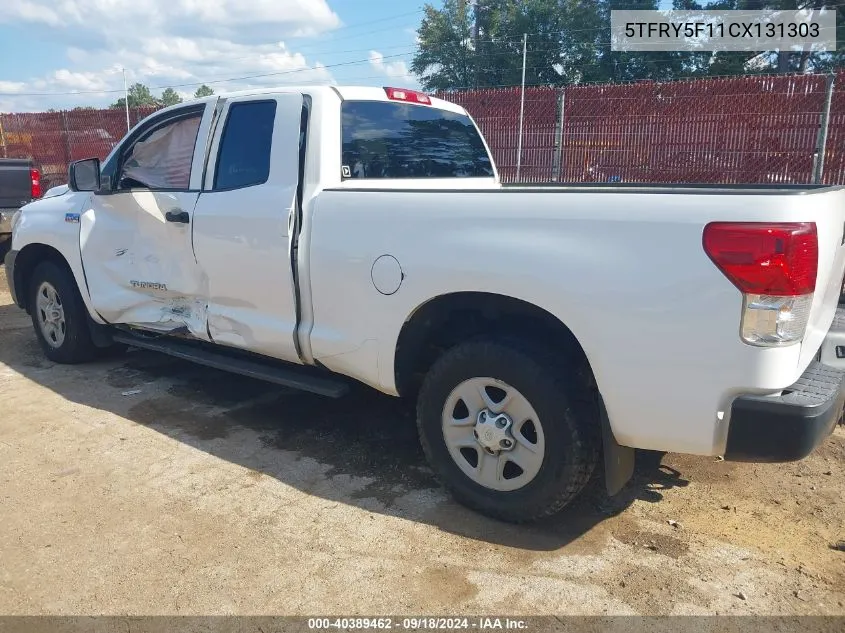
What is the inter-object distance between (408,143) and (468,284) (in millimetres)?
1659

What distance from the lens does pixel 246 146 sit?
4152mm

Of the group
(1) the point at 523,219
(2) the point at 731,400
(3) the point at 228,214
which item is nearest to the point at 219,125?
(3) the point at 228,214

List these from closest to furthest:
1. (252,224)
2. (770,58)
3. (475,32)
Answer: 1. (252,224)
2. (770,58)
3. (475,32)

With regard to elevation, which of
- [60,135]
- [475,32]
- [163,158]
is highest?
[475,32]

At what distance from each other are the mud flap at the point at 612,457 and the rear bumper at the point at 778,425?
1.46 ft

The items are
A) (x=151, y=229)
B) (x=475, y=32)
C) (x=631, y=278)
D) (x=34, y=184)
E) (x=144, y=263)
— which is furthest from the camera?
(x=475, y=32)

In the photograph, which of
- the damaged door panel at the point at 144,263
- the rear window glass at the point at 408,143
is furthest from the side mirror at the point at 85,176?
the rear window glass at the point at 408,143

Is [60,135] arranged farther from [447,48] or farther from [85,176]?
[447,48]

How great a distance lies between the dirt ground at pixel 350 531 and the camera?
269 cm

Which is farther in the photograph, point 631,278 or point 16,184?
point 16,184

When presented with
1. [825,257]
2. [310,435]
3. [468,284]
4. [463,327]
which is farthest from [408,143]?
[825,257]

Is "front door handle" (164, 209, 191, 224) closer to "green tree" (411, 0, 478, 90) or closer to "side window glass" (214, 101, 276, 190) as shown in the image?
"side window glass" (214, 101, 276, 190)

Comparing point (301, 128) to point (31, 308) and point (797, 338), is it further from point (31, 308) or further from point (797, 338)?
point (31, 308)

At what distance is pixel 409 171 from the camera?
4.29 metres
